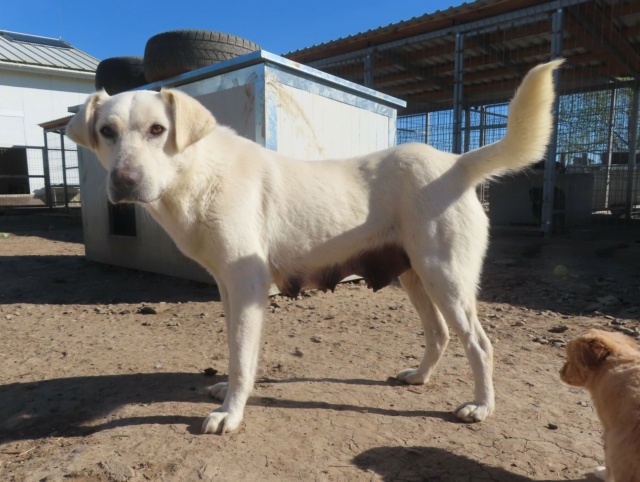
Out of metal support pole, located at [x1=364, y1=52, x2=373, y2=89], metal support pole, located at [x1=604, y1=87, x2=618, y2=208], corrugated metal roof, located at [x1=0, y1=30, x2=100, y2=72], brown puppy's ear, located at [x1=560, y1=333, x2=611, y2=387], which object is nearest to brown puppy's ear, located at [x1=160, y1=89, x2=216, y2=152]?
brown puppy's ear, located at [x1=560, y1=333, x2=611, y2=387]

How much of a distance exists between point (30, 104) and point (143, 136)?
19464 mm

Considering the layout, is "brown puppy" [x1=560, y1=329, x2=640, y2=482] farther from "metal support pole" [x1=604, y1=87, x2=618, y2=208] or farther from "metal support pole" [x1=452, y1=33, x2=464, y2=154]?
"metal support pole" [x1=604, y1=87, x2=618, y2=208]

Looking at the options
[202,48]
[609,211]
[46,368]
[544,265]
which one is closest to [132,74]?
[202,48]

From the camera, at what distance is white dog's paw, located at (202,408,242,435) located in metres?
2.16

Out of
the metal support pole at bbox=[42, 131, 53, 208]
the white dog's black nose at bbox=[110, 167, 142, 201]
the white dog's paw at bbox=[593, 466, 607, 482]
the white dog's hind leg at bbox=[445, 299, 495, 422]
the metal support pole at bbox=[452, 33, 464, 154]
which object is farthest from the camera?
the metal support pole at bbox=[42, 131, 53, 208]

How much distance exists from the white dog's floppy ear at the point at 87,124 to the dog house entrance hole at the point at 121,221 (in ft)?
12.7

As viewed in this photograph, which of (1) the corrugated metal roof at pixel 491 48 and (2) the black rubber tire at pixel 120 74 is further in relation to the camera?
(1) the corrugated metal roof at pixel 491 48

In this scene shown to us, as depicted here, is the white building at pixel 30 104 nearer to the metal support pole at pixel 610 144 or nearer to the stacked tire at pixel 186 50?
the stacked tire at pixel 186 50

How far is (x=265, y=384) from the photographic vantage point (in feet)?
9.20

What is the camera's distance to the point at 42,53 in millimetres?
19688

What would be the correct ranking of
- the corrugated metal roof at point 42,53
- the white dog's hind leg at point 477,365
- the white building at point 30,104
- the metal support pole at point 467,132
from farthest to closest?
1. the corrugated metal roof at point 42,53
2. the white building at point 30,104
3. the metal support pole at point 467,132
4. the white dog's hind leg at point 477,365

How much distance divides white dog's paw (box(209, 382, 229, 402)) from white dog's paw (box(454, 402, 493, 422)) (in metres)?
1.33

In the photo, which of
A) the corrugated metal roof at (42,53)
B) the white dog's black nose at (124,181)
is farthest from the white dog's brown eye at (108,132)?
the corrugated metal roof at (42,53)

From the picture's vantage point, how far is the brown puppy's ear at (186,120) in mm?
2238
